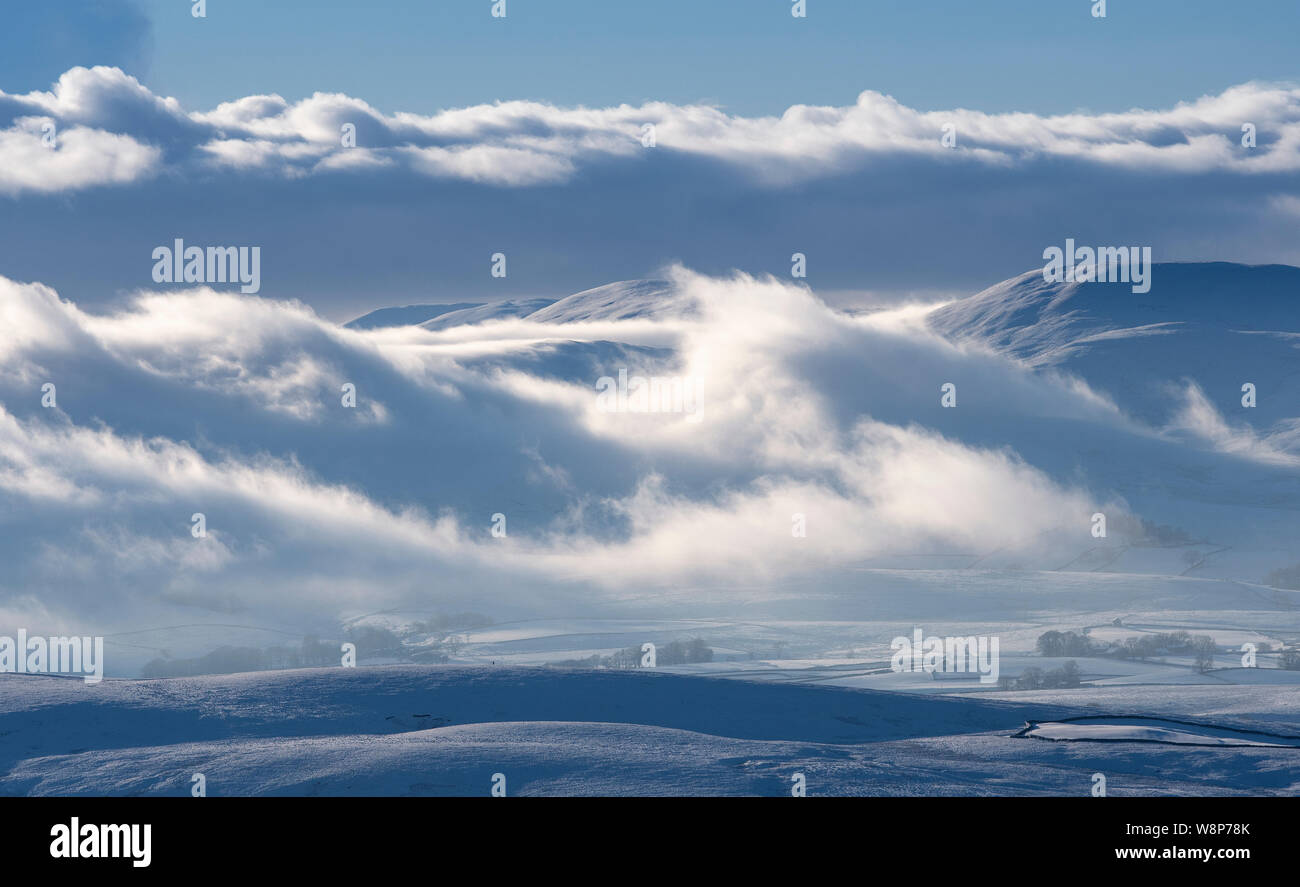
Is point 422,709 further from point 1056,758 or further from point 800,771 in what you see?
point 1056,758
